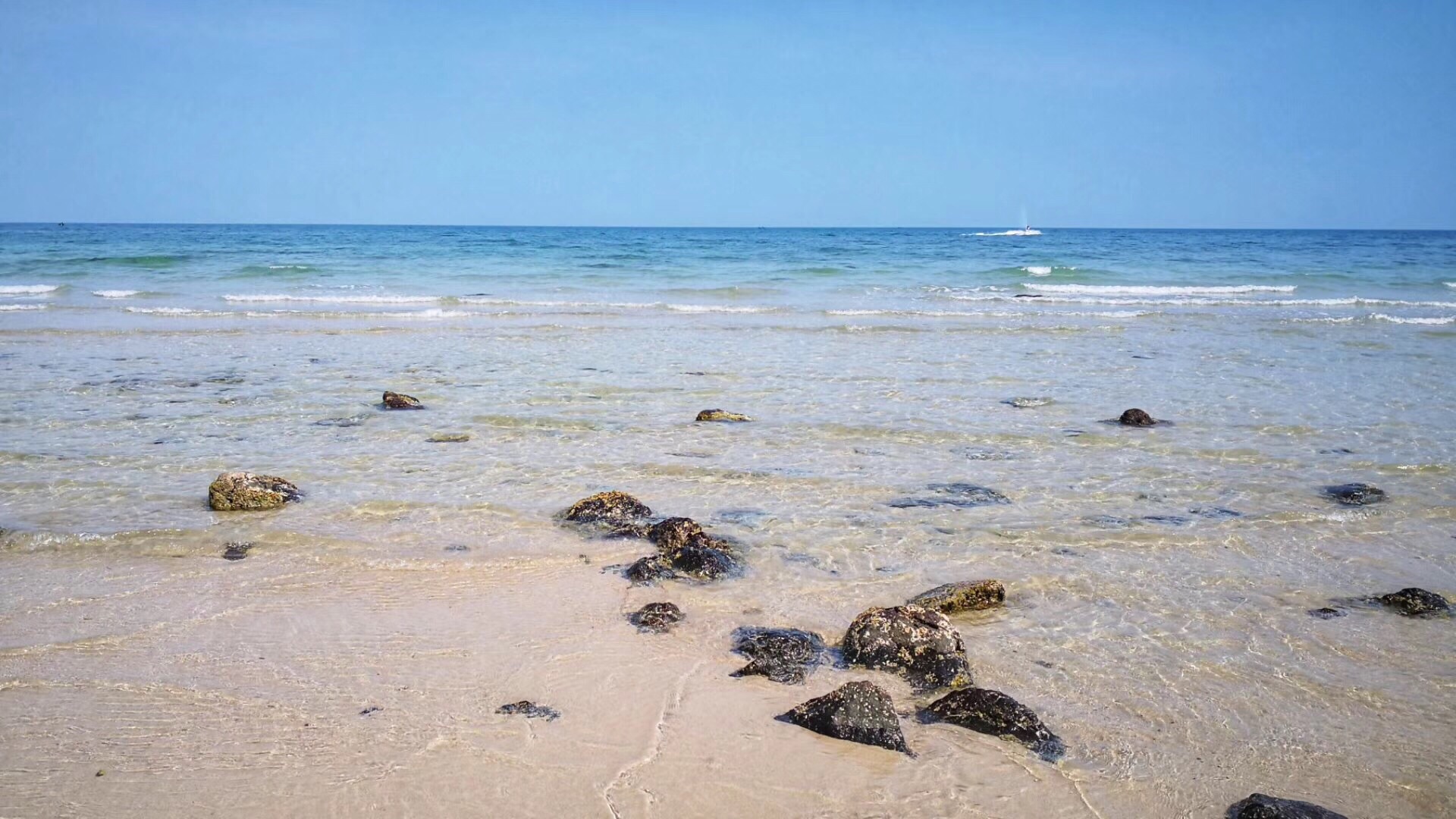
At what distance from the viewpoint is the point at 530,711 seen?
413 centimetres

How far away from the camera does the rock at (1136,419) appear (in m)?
9.84

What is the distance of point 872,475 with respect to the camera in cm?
802

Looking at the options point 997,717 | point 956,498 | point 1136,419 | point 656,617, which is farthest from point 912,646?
point 1136,419

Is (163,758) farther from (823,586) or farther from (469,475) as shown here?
(469,475)

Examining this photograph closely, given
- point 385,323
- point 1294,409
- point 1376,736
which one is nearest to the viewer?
point 1376,736

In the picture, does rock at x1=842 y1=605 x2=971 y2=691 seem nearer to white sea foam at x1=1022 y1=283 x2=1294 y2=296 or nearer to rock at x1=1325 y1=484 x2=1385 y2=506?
rock at x1=1325 y1=484 x2=1385 y2=506

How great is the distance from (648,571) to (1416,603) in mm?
4364

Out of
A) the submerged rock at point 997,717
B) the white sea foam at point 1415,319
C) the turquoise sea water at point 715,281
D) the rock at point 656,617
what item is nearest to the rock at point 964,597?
the submerged rock at point 997,717

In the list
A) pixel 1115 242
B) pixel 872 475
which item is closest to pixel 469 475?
pixel 872 475

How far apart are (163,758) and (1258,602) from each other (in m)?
5.56

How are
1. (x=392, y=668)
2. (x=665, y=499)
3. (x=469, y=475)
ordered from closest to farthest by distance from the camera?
(x=392, y=668) → (x=665, y=499) → (x=469, y=475)

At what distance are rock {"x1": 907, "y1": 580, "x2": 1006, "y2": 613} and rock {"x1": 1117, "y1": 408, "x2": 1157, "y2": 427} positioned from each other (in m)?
5.22

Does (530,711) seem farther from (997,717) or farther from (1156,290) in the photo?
(1156,290)

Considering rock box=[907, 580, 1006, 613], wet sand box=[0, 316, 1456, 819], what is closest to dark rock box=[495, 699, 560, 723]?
wet sand box=[0, 316, 1456, 819]
